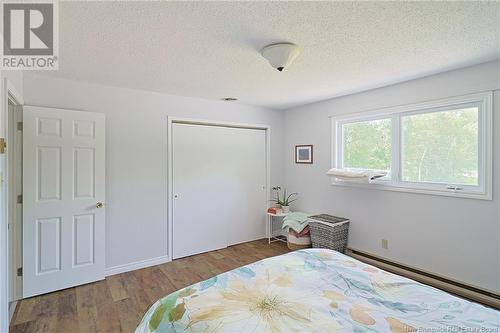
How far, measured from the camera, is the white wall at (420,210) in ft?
7.93

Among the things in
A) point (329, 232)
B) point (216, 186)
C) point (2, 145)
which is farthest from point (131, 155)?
point (329, 232)

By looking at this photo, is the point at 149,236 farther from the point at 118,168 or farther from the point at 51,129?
the point at 51,129

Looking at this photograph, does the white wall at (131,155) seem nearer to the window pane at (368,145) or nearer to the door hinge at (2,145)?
the door hinge at (2,145)

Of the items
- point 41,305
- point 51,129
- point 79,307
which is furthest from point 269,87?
point 41,305

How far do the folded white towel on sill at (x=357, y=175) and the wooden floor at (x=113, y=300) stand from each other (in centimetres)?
167

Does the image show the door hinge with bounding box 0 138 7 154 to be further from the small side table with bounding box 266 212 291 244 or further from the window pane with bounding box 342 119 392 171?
the window pane with bounding box 342 119 392 171

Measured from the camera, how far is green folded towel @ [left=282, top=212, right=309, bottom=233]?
380 centimetres

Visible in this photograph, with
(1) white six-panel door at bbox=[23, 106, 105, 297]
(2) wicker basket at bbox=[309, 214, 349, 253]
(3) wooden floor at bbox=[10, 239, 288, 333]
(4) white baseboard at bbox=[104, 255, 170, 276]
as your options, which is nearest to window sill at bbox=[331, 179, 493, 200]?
(2) wicker basket at bbox=[309, 214, 349, 253]

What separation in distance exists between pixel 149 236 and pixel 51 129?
1.69 m

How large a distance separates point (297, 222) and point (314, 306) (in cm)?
251

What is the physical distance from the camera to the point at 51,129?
107 inches

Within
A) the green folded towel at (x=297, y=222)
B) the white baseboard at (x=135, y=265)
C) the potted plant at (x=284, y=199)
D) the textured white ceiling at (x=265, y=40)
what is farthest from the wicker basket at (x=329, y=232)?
the white baseboard at (x=135, y=265)

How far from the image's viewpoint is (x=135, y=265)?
328 centimetres

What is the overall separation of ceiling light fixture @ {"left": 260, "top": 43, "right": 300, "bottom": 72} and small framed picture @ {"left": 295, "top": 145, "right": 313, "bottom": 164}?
7.59 feet
